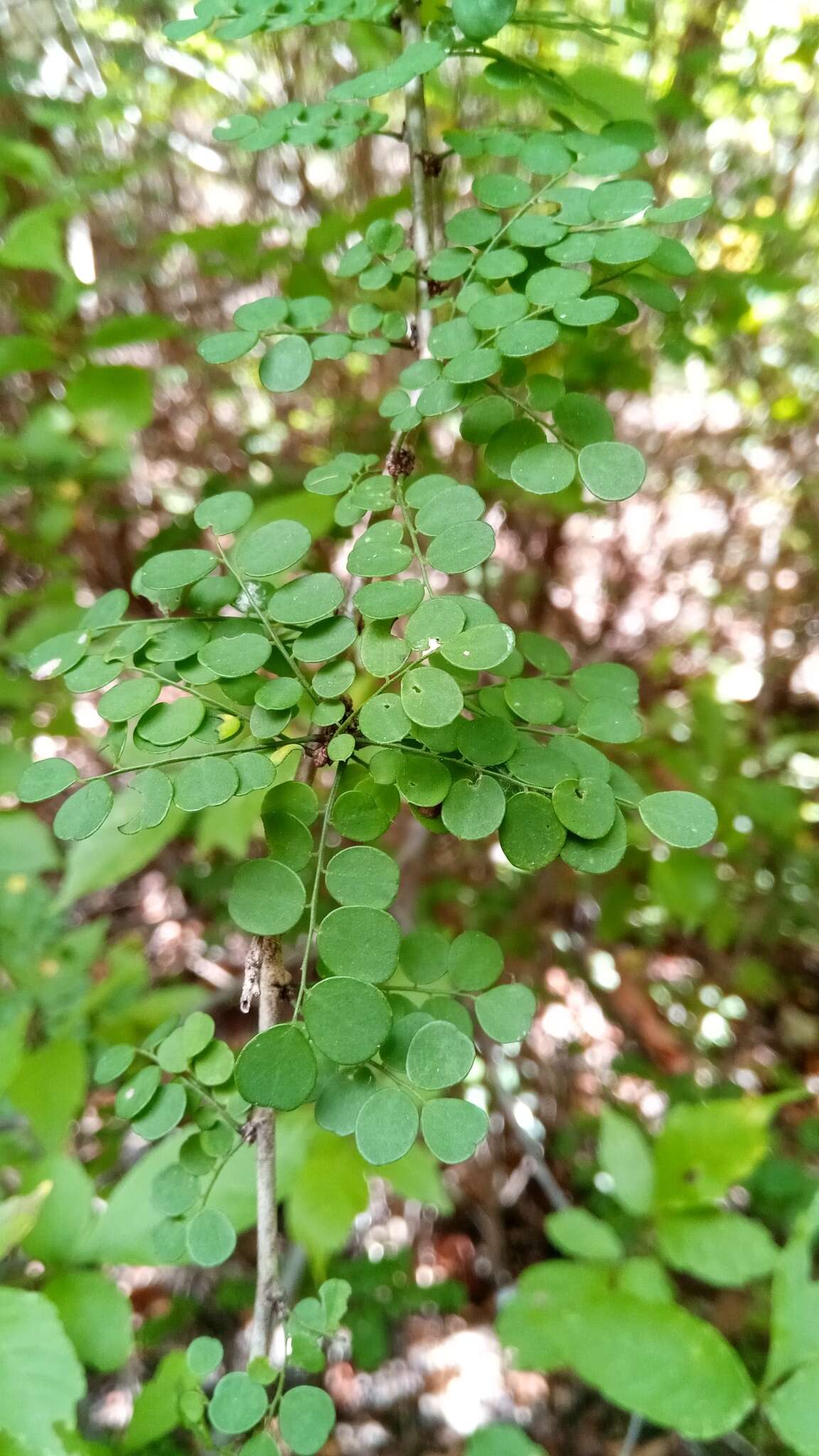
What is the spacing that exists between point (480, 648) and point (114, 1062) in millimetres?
352

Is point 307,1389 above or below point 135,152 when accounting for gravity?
below

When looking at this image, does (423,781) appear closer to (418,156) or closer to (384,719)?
(384,719)

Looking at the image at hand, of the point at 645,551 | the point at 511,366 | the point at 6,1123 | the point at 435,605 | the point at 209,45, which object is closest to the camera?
the point at 435,605

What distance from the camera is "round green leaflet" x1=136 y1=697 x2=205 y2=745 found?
1.50 feet

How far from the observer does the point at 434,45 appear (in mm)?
523

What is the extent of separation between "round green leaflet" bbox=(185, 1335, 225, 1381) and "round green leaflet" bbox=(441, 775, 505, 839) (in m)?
0.36

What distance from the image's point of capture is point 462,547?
18.1 inches

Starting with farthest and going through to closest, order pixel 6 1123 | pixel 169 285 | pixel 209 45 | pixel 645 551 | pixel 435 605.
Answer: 1. pixel 645 551
2. pixel 169 285
3. pixel 209 45
4. pixel 6 1123
5. pixel 435 605

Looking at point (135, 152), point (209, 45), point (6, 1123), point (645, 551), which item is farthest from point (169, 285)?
point (6, 1123)

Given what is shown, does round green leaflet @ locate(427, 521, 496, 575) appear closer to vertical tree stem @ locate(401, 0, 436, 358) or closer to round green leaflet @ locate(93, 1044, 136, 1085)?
vertical tree stem @ locate(401, 0, 436, 358)

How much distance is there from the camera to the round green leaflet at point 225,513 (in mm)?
537

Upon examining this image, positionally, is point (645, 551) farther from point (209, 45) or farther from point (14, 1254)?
point (14, 1254)

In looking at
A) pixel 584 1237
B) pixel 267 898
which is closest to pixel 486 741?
pixel 267 898

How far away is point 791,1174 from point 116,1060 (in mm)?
1404
